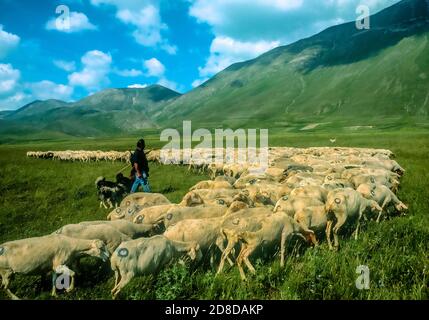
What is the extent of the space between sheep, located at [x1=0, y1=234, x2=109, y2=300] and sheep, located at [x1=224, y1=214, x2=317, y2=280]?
250 cm

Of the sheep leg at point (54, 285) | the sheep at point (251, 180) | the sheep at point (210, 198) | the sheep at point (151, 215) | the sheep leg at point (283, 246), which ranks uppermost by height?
the sheep at point (251, 180)

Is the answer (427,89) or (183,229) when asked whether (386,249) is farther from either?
(427,89)

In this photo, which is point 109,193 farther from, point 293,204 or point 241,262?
point 241,262

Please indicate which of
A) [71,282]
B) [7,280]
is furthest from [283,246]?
[7,280]

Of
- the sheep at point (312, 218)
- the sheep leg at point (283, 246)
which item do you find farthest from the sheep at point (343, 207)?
the sheep leg at point (283, 246)

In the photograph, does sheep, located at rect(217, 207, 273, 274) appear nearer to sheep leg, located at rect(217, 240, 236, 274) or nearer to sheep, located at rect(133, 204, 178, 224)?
sheep leg, located at rect(217, 240, 236, 274)

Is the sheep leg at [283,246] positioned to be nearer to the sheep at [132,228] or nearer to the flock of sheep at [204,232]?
the flock of sheep at [204,232]

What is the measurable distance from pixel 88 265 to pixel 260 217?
3.60 metres

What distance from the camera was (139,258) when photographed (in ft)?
21.0

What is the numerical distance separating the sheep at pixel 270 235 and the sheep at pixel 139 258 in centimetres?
129

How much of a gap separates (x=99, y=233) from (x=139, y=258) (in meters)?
1.98

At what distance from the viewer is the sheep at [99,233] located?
313 inches

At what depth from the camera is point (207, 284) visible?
20.3ft

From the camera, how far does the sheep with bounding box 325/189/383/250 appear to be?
29.4 ft
